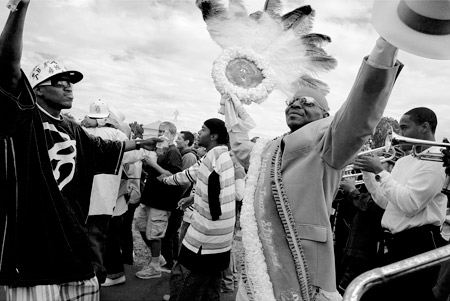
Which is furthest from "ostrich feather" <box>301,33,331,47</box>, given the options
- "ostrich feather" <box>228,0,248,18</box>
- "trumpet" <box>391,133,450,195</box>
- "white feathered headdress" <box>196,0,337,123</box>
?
"trumpet" <box>391,133,450,195</box>

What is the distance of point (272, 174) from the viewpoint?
6.73 ft

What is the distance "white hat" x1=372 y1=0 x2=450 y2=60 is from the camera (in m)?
1.07

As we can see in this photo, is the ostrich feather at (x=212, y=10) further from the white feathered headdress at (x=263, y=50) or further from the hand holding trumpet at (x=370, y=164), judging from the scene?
the hand holding trumpet at (x=370, y=164)

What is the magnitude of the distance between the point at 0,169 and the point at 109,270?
2848 millimetres

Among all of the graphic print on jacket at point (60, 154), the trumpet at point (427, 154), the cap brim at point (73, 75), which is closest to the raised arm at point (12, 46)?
the graphic print on jacket at point (60, 154)

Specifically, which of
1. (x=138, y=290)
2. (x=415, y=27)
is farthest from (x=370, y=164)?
(x=138, y=290)

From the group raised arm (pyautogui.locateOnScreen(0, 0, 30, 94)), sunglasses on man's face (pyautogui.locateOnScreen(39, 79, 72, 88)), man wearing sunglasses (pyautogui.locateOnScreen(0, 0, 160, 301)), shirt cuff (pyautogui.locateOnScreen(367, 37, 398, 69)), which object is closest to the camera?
shirt cuff (pyautogui.locateOnScreen(367, 37, 398, 69))

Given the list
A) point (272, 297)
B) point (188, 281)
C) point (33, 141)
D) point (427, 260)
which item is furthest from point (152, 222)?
point (427, 260)

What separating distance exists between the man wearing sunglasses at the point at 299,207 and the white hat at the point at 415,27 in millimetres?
456

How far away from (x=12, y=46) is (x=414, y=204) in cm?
310

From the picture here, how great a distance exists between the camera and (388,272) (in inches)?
50.1

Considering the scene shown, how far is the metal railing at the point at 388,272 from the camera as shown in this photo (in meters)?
1.19

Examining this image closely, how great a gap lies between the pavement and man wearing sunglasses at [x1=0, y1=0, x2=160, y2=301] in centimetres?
211

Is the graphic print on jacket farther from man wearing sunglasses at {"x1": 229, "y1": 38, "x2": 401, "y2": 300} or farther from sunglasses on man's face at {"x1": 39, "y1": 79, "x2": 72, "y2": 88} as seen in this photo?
man wearing sunglasses at {"x1": 229, "y1": 38, "x2": 401, "y2": 300}
